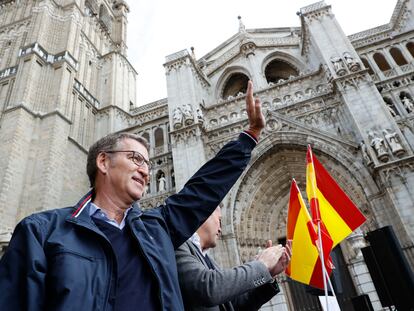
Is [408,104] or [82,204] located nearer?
[82,204]

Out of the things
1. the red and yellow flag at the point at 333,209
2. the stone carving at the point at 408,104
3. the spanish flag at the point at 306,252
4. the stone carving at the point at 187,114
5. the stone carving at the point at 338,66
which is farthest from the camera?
the stone carving at the point at 187,114

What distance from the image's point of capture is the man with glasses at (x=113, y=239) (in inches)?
42.0

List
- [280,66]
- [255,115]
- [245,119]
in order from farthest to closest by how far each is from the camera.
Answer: [280,66] < [245,119] < [255,115]

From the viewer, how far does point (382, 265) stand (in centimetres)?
364

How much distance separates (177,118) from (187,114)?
0.51m

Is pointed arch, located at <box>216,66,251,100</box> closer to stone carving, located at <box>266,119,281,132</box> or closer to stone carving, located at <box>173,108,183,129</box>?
stone carving, located at <box>173,108,183,129</box>

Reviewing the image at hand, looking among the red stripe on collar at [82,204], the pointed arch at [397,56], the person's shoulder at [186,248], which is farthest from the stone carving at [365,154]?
the red stripe on collar at [82,204]

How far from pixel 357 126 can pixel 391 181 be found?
2.41m

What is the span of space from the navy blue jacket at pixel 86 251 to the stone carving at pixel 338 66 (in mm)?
13037

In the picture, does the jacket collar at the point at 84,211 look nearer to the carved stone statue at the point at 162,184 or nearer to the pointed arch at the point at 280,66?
the carved stone statue at the point at 162,184

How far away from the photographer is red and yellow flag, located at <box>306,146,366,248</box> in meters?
4.09

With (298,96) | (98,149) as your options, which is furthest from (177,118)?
(98,149)

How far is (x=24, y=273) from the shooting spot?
107cm

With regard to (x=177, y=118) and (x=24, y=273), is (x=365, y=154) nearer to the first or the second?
(x=177, y=118)
